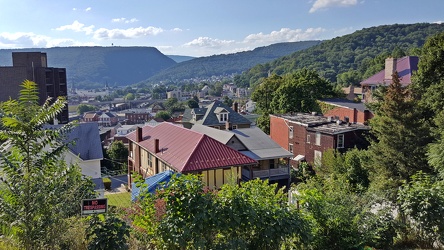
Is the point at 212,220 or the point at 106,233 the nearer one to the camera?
the point at 106,233

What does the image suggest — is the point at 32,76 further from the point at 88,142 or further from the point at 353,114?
the point at 353,114

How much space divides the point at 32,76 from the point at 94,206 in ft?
199

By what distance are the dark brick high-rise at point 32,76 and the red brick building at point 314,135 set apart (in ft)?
115

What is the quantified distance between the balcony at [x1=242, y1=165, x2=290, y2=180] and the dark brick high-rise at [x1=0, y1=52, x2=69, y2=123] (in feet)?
122

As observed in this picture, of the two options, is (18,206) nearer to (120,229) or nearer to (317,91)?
(120,229)

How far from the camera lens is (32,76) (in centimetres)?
5844

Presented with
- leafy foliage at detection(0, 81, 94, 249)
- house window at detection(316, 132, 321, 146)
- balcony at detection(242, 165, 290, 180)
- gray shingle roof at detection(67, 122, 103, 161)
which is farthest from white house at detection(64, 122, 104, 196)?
leafy foliage at detection(0, 81, 94, 249)

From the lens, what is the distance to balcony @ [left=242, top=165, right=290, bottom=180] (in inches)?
1046

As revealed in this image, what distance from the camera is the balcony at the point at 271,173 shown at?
26578mm

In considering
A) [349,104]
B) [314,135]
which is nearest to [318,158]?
[314,135]

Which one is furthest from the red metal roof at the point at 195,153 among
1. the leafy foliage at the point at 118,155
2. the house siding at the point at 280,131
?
the leafy foliage at the point at 118,155

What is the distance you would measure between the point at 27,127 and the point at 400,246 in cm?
856

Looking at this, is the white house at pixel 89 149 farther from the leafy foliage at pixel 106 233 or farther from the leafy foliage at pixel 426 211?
the leafy foliage at pixel 426 211

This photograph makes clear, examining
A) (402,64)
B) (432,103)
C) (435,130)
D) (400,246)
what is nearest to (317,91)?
(402,64)
